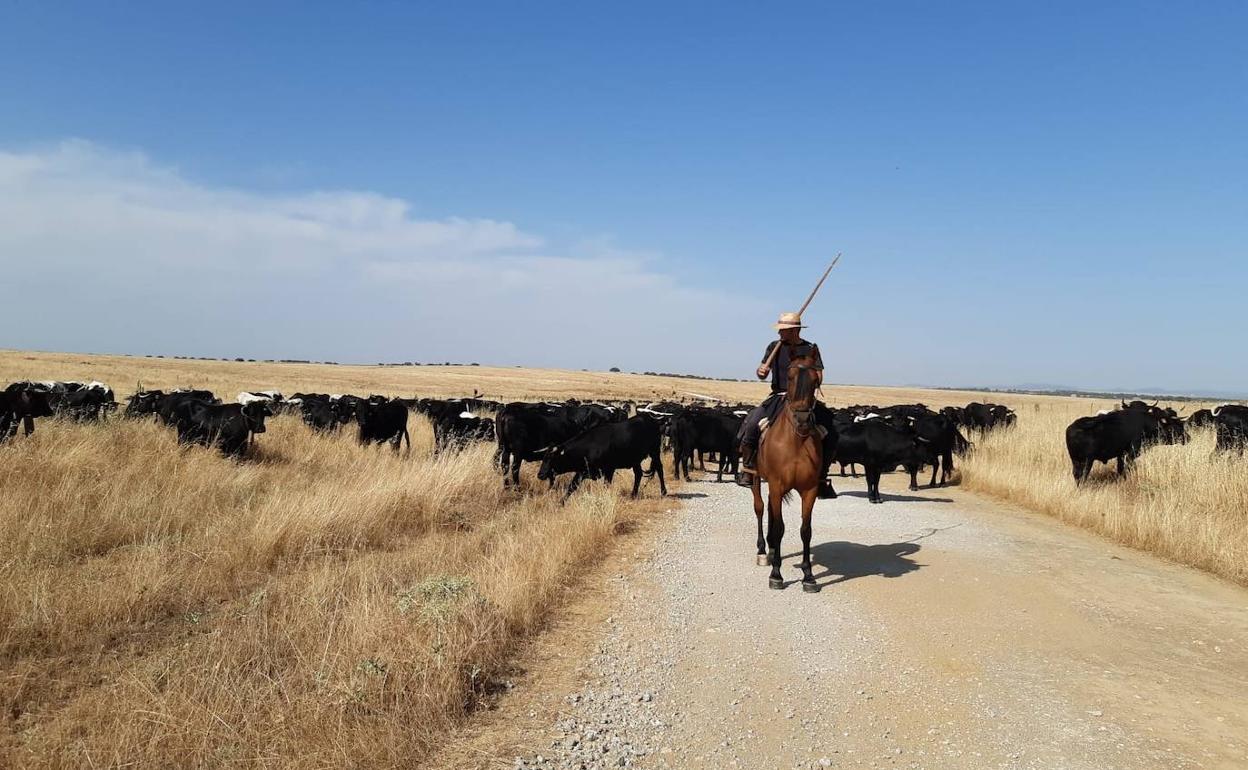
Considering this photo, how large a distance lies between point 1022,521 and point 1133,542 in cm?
209

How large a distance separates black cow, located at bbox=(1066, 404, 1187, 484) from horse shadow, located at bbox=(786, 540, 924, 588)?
22.9ft

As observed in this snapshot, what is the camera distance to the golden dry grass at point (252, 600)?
4.11 meters

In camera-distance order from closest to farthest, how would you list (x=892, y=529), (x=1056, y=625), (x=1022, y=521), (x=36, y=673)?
(x=36, y=673) < (x=1056, y=625) < (x=892, y=529) < (x=1022, y=521)

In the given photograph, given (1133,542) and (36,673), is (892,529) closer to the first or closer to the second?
(1133,542)

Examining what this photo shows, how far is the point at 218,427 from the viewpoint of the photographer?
1409 centimetres

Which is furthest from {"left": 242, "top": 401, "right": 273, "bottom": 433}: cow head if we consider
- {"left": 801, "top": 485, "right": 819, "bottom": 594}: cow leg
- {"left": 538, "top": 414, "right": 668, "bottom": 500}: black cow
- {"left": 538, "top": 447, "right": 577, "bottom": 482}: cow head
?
{"left": 801, "top": 485, "right": 819, "bottom": 594}: cow leg

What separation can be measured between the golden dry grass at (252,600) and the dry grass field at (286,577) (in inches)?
0.8

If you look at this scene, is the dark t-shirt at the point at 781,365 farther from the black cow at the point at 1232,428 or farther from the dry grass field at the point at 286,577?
the black cow at the point at 1232,428

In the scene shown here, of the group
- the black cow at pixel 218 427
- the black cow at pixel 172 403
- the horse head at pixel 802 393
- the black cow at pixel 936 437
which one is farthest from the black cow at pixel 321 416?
the horse head at pixel 802 393

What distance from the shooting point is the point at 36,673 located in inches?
198

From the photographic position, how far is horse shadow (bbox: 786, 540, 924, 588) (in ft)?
26.9

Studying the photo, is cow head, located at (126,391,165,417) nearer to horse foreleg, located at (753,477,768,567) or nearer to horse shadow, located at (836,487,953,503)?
horse foreleg, located at (753,477,768,567)

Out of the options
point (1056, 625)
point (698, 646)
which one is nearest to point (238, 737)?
point (698, 646)

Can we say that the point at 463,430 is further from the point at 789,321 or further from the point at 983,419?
the point at 983,419
